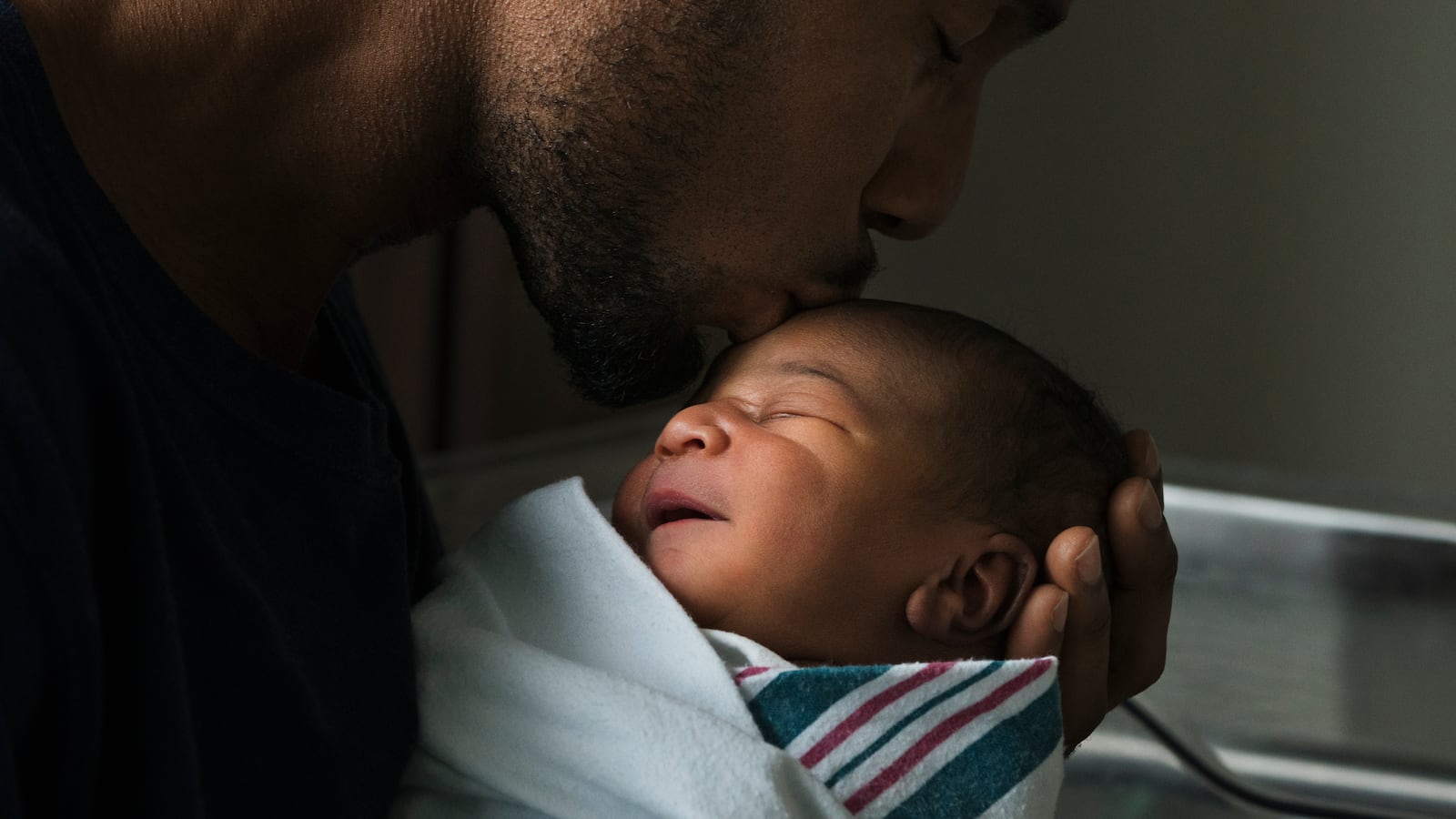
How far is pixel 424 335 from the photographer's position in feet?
6.58

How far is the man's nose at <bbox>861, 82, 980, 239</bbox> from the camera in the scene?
996 millimetres

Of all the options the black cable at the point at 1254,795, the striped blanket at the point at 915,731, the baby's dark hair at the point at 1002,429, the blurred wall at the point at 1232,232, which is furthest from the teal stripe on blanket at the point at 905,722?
the blurred wall at the point at 1232,232

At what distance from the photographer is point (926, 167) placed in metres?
1.00

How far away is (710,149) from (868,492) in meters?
0.26

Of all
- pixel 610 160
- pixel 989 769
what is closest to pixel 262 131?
pixel 610 160

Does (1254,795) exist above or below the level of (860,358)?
below

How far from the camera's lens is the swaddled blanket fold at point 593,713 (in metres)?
0.74

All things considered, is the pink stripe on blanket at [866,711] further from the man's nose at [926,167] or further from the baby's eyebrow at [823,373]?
the man's nose at [926,167]

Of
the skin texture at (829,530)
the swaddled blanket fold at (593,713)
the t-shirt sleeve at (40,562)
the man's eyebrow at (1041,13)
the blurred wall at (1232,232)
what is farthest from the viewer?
the blurred wall at (1232,232)

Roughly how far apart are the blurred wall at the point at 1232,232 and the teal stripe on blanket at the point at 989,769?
1.58 m

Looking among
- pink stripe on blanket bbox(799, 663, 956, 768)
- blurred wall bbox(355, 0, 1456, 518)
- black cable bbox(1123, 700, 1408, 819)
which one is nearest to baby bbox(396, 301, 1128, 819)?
pink stripe on blanket bbox(799, 663, 956, 768)

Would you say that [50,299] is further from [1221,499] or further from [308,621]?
[1221,499]

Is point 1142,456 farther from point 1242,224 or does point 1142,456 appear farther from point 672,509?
point 1242,224

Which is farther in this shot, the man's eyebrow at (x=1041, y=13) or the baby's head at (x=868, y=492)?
the man's eyebrow at (x=1041, y=13)
